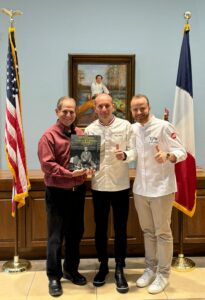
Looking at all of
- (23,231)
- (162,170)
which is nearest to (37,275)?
(23,231)

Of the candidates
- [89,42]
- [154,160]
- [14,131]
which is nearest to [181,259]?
[154,160]

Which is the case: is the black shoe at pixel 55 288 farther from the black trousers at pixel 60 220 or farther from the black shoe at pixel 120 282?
the black shoe at pixel 120 282

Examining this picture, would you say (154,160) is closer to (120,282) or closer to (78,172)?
(78,172)

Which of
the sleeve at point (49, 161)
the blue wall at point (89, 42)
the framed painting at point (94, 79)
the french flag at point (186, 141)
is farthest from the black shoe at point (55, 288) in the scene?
the framed painting at point (94, 79)

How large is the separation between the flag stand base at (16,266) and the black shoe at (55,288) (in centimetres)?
54

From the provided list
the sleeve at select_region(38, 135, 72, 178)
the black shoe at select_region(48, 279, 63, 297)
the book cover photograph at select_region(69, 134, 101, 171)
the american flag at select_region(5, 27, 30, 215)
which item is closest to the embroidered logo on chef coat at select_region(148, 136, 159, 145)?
the book cover photograph at select_region(69, 134, 101, 171)

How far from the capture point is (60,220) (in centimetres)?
250

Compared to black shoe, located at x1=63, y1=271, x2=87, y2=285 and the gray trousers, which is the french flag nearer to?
the gray trousers

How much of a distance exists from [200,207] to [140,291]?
1.04 m

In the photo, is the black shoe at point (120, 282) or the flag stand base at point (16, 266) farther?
the flag stand base at point (16, 266)

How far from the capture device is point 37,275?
292cm

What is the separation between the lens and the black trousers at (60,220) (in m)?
2.48

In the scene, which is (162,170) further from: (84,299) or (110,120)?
(84,299)

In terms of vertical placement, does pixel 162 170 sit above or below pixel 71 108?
below
